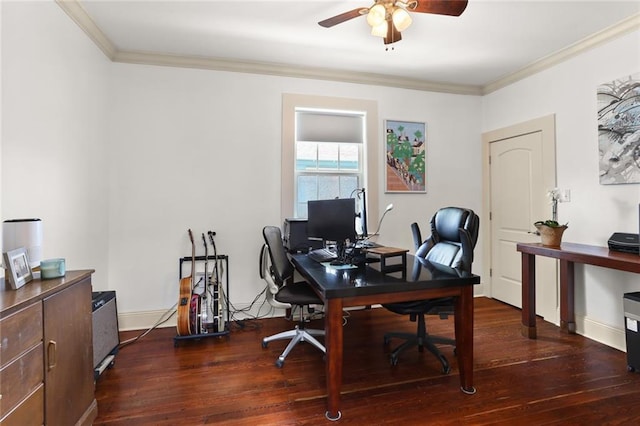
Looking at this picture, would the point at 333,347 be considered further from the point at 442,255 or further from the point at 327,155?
the point at 327,155

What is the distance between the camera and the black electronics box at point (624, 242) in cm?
229

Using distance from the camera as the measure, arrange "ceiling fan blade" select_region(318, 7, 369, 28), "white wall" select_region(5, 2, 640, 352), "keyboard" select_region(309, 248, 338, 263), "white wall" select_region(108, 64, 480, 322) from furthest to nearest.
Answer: "white wall" select_region(108, 64, 480, 322) → "keyboard" select_region(309, 248, 338, 263) → "white wall" select_region(5, 2, 640, 352) → "ceiling fan blade" select_region(318, 7, 369, 28)

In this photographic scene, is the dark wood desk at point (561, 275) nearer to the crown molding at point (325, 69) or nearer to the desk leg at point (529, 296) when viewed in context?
the desk leg at point (529, 296)

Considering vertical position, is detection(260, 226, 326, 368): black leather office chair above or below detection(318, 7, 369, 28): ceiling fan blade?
below

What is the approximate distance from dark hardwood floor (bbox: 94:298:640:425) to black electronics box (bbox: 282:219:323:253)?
876mm

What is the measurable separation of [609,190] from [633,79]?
900 mm

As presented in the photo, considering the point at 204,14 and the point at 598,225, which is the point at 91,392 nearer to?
the point at 204,14

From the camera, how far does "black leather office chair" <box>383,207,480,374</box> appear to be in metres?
2.16

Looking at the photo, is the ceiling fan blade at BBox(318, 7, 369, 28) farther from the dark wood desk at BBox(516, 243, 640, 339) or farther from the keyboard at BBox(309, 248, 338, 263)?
the dark wood desk at BBox(516, 243, 640, 339)

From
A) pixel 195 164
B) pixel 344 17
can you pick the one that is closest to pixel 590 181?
pixel 344 17

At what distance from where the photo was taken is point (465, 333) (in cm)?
189

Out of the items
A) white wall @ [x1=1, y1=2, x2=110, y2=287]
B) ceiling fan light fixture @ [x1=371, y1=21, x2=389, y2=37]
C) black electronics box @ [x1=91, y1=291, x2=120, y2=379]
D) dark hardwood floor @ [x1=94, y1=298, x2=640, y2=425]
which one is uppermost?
ceiling fan light fixture @ [x1=371, y1=21, x2=389, y2=37]

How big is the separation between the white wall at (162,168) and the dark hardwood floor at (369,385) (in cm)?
72

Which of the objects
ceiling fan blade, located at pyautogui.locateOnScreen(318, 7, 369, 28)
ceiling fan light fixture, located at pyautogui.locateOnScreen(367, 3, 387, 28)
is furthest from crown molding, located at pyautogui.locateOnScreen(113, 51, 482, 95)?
ceiling fan light fixture, located at pyautogui.locateOnScreen(367, 3, 387, 28)
